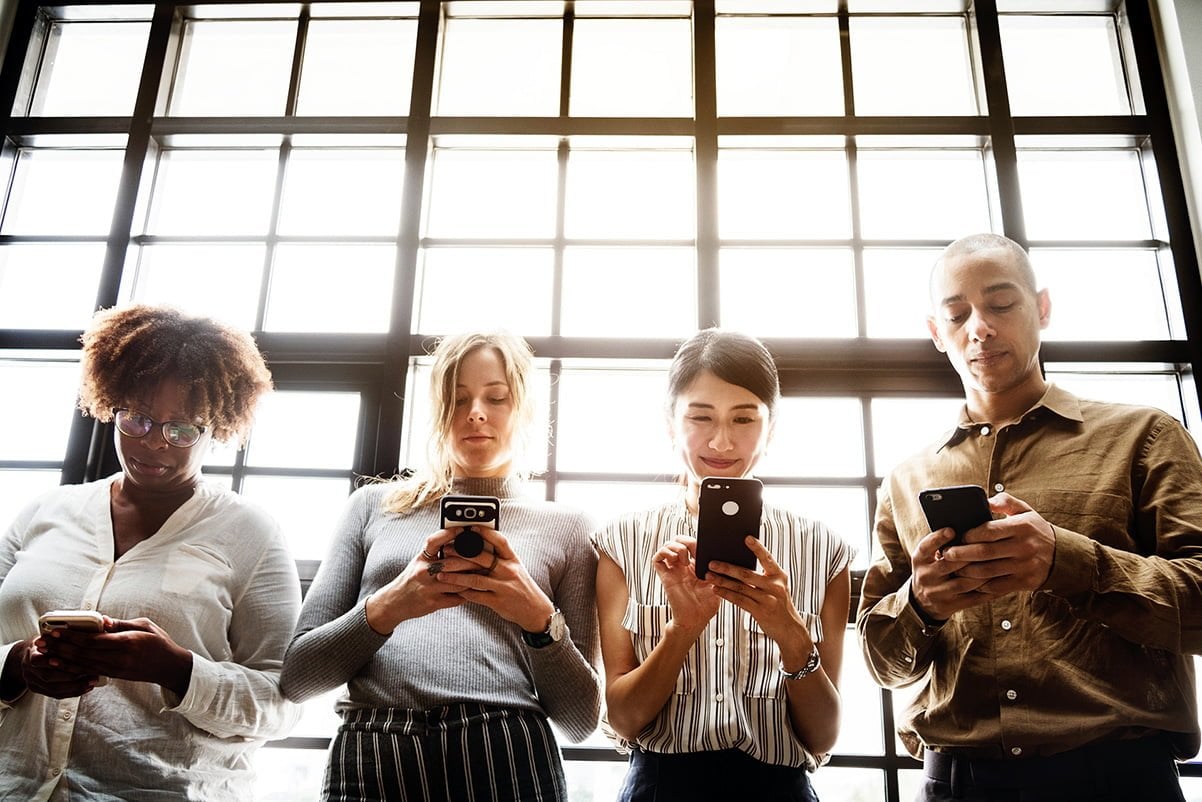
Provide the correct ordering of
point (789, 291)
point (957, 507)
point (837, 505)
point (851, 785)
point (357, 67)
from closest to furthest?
1. point (957, 507)
2. point (851, 785)
3. point (837, 505)
4. point (789, 291)
5. point (357, 67)

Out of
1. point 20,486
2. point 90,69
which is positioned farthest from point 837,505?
point 90,69

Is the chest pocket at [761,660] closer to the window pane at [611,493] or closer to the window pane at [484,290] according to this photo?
the window pane at [611,493]

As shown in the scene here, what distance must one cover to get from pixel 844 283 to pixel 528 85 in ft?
4.32

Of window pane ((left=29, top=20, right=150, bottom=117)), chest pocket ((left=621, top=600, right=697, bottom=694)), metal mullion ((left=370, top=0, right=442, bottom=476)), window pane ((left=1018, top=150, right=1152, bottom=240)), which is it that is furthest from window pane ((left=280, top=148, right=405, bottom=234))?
window pane ((left=1018, top=150, right=1152, bottom=240))

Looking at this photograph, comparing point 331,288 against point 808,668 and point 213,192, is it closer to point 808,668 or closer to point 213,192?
point 213,192

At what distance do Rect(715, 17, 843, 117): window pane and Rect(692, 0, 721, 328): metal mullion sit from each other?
0.10 metres

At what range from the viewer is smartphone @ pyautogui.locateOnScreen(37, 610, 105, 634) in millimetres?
1461

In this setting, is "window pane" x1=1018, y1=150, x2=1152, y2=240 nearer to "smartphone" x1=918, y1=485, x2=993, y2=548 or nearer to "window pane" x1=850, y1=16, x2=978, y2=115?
"window pane" x1=850, y1=16, x2=978, y2=115

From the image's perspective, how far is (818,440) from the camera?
2379mm

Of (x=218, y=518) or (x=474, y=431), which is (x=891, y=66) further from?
(x=218, y=518)

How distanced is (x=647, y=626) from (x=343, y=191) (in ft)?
6.34

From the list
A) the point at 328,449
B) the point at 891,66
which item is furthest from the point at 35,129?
the point at 891,66

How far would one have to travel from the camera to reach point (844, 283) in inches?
100

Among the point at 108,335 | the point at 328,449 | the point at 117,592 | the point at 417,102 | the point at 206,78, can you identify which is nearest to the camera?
the point at 117,592
